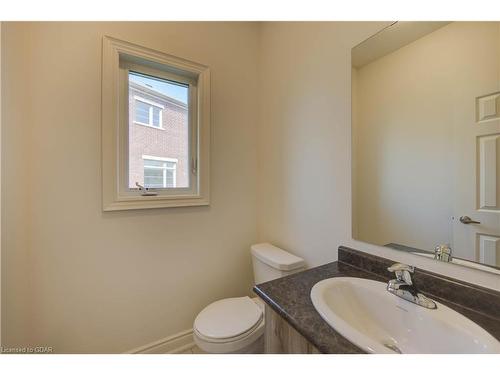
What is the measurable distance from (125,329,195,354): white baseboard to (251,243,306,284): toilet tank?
24.4 inches

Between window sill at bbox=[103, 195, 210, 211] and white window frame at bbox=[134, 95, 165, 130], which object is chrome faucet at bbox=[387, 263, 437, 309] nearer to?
window sill at bbox=[103, 195, 210, 211]

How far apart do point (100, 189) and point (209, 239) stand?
726 millimetres

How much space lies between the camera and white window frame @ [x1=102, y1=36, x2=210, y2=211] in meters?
1.11

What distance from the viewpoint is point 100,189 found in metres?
1.11

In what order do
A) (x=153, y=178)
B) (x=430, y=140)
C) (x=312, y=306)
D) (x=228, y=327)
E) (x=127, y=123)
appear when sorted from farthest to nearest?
(x=153, y=178) → (x=127, y=123) → (x=228, y=327) → (x=430, y=140) → (x=312, y=306)

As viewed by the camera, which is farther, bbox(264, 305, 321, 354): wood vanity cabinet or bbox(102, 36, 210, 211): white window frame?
bbox(102, 36, 210, 211): white window frame

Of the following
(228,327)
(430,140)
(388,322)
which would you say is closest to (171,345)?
(228,327)

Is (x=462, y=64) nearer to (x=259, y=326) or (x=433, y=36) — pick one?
(x=433, y=36)

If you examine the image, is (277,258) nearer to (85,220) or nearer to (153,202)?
(153,202)

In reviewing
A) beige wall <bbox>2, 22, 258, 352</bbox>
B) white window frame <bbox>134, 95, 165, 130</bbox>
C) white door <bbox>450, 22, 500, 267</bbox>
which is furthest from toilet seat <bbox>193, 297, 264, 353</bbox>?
white window frame <bbox>134, 95, 165, 130</bbox>

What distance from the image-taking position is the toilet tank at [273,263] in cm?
118

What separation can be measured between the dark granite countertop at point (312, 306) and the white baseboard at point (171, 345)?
1.01m

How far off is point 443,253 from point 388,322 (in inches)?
12.3

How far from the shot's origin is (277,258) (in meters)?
1.25
